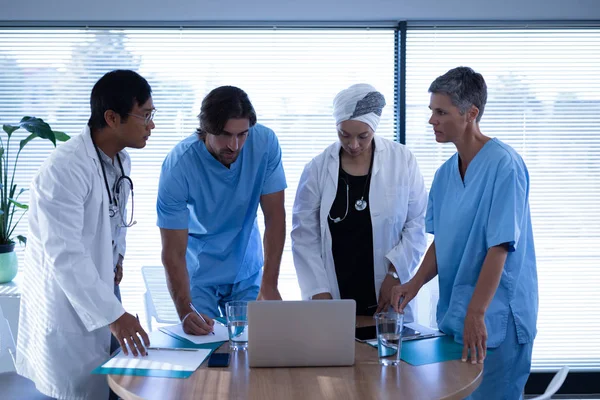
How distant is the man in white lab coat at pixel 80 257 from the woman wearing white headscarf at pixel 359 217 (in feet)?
2.42

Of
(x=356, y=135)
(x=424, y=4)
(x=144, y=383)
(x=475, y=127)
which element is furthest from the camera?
(x=424, y=4)

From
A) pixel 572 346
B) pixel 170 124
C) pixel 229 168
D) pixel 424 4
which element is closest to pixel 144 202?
pixel 170 124

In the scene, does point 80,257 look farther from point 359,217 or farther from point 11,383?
point 359,217

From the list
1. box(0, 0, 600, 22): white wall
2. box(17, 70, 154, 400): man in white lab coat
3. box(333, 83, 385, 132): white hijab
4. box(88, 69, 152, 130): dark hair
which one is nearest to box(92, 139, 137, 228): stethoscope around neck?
box(17, 70, 154, 400): man in white lab coat

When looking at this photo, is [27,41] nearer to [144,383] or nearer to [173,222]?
[173,222]

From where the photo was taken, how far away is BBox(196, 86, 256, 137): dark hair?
7.11 feet

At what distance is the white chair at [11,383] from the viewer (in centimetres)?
203

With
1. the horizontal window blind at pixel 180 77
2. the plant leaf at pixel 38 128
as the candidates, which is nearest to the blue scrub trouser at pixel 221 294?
the horizontal window blind at pixel 180 77

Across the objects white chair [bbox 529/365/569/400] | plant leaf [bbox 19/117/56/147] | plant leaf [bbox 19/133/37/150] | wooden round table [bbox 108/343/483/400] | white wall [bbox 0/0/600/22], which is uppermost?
white wall [bbox 0/0/600/22]

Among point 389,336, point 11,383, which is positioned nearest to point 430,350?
point 389,336

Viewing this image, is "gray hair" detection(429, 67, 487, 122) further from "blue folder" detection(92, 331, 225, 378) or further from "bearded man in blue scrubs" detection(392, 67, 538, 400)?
"blue folder" detection(92, 331, 225, 378)

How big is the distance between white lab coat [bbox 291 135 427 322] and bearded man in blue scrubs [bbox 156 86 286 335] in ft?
0.39

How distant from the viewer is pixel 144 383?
155 centimetres

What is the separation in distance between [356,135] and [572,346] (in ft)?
7.84
